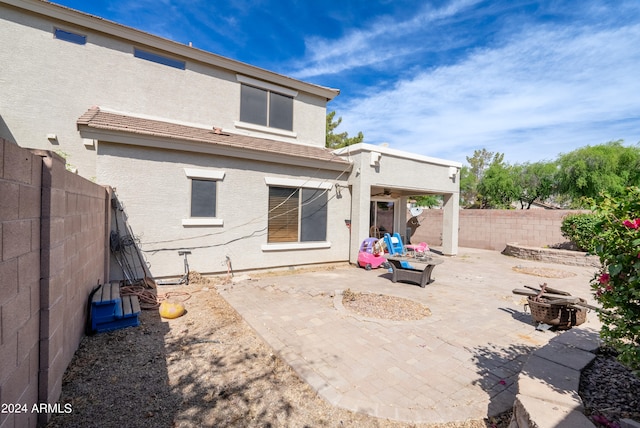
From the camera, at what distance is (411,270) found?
833cm

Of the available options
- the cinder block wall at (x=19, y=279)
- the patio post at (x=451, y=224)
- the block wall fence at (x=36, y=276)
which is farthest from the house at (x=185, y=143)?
the cinder block wall at (x=19, y=279)

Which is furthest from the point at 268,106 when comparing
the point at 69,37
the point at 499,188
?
the point at 499,188

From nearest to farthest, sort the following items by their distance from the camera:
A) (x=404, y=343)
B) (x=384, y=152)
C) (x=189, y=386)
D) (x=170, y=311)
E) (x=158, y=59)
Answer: (x=189, y=386), (x=404, y=343), (x=170, y=311), (x=158, y=59), (x=384, y=152)

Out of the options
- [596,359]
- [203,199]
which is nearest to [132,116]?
[203,199]

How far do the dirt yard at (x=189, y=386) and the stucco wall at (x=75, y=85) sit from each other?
21.1 ft

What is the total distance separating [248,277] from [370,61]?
37.1 ft

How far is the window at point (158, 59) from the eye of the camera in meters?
8.92

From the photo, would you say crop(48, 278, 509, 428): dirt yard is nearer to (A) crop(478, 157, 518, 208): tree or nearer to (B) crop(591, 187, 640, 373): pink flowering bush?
(B) crop(591, 187, 640, 373): pink flowering bush

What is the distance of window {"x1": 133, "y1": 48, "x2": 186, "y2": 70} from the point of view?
8.92 metres

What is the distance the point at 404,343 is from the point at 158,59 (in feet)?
35.5

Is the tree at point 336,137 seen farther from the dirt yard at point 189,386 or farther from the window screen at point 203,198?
the dirt yard at point 189,386

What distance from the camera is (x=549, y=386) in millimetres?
2598

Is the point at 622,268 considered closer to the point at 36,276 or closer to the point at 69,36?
the point at 36,276

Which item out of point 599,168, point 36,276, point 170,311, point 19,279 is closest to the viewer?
point 19,279
